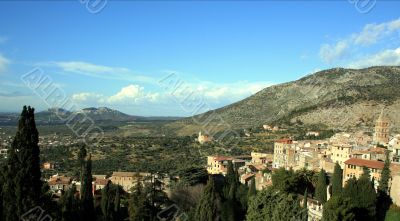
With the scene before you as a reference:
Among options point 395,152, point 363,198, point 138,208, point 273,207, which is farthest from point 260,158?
point 273,207

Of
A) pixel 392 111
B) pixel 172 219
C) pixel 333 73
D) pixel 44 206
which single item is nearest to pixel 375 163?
pixel 172 219

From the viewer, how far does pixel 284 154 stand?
53719 millimetres

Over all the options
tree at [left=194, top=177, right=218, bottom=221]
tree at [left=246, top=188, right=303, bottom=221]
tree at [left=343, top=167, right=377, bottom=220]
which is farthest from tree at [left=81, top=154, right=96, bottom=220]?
tree at [left=343, top=167, right=377, bottom=220]

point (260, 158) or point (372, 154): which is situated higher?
point (372, 154)

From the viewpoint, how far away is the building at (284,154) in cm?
5203

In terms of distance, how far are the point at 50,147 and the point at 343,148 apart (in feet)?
183

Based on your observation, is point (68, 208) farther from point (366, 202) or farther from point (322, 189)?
point (322, 189)

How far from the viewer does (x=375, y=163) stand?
3684 cm

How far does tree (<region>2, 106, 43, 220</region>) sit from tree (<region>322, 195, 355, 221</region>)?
1653cm

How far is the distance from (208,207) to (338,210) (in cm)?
757

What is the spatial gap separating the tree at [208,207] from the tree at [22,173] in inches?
518

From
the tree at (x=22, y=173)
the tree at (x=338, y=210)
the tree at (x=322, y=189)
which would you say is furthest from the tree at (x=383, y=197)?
the tree at (x=22, y=173)

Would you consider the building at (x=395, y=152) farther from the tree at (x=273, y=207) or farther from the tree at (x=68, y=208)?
the tree at (x=68, y=208)

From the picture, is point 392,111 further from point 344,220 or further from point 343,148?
point 344,220
